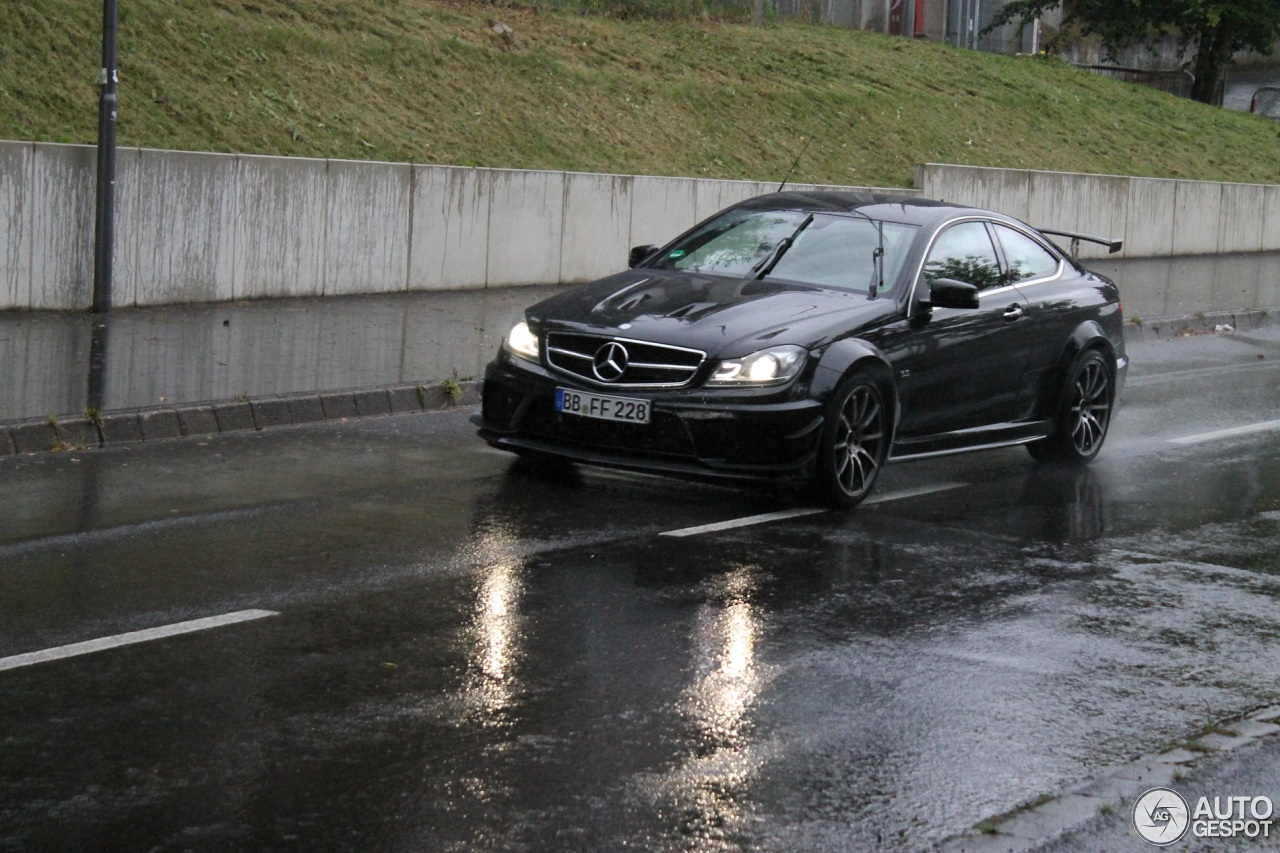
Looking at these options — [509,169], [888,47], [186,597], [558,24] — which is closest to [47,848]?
[186,597]

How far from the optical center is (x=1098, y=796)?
15.9 ft

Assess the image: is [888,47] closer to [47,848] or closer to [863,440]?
[863,440]

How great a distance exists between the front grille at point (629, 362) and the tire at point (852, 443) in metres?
0.76

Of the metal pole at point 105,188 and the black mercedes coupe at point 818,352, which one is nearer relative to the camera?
the black mercedes coupe at point 818,352

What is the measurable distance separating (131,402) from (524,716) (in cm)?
624

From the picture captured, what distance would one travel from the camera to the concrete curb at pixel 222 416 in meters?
10.1

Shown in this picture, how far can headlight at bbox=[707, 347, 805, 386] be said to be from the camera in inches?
340

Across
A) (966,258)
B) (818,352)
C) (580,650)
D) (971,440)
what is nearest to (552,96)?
(966,258)

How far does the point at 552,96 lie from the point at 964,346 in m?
14.2

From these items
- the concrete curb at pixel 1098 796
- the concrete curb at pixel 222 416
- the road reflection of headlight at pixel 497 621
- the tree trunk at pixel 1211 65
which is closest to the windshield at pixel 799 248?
the concrete curb at pixel 222 416

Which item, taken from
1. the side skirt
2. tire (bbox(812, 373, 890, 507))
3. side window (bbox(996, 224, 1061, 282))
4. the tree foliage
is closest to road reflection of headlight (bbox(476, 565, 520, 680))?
tire (bbox(812, 373, 890, 507))

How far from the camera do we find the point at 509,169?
19.2 meters

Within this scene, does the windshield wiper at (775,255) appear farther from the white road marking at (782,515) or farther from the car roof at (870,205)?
the white road marking at (782,515)

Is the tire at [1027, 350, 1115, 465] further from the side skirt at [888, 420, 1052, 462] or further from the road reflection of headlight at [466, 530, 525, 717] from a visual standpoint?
the road reflection of headlight at [466, 530, 525, 717]
